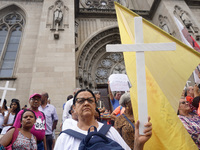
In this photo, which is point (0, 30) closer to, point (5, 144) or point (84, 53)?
point (84, 53)

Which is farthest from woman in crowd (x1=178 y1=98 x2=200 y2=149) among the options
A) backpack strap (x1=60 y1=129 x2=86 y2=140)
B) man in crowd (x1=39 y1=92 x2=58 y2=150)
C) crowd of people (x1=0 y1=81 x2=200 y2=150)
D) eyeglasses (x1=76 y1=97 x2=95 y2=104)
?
man in crowd (x1=39 y1=92 x2=58 y2=150)

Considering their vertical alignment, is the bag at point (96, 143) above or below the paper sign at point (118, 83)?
below

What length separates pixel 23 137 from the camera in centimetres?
188

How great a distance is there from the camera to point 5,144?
1667 mm

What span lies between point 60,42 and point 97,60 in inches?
134

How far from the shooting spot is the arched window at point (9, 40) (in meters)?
7.59

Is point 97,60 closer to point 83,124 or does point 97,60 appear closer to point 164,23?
point 164,23

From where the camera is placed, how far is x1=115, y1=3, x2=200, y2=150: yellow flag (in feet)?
4.31

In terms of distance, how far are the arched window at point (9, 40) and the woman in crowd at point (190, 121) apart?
7.96m

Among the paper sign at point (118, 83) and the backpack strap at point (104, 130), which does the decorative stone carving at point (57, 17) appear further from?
the backpack strap at point (104, 130)

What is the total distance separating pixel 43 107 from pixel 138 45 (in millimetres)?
3035

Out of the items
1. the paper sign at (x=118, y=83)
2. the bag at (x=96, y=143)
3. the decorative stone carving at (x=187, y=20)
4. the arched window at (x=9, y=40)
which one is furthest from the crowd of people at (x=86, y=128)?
the decorative stone carving at (x=187, y=20)

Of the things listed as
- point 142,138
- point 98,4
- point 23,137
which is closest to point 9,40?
point 98,4

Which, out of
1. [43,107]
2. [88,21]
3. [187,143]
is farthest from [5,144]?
[88,21]
